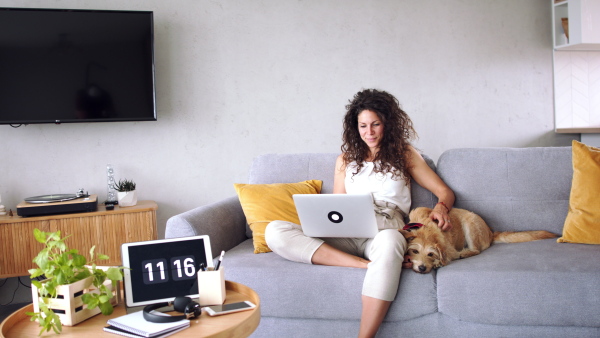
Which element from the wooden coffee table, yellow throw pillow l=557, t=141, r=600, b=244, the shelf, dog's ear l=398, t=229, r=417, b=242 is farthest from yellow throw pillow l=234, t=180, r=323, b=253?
the shelf

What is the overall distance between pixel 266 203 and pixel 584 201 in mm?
1373

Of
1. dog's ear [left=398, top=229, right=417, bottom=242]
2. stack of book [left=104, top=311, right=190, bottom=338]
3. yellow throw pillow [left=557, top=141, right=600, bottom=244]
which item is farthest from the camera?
yellow throw pillow [left=557, top=141, right=600, bottom=244]

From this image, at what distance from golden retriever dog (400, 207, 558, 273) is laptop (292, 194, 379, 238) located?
0.18 m

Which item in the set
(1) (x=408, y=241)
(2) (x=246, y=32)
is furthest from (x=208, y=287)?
(2) (x=246, y=32)

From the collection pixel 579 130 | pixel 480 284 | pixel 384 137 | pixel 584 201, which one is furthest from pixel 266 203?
pixel 579 130

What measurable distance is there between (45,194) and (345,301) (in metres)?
2.18

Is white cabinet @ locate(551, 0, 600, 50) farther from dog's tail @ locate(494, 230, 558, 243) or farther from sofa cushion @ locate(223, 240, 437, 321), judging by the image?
sofa cushion @ locate(223, 240, 437, 321)

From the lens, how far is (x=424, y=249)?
210cm

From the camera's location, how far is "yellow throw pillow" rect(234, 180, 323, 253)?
2.50 meters

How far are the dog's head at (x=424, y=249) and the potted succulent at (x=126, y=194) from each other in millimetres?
1707

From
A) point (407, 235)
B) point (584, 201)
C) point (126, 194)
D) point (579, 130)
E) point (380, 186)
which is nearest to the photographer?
point (407, 235)

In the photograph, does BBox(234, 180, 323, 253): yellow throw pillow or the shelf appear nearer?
BBox(234, 180, 323, 253): yellow throw pillow

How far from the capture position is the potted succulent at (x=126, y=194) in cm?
318

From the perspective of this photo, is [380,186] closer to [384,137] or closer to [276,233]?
[384,137]
